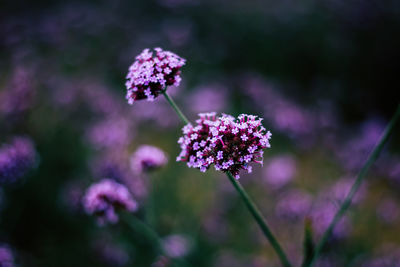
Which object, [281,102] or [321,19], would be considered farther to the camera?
[321,19]

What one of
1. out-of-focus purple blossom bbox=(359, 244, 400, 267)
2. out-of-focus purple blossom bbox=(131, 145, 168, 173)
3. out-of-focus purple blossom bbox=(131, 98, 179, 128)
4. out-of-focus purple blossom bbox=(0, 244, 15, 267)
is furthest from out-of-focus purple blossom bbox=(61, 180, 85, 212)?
out-of-focus purple blossom bbox=(359, 244, 400, 267)

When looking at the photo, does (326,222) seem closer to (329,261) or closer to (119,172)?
(329,261)

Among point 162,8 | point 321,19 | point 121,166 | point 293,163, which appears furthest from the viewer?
point 162,8

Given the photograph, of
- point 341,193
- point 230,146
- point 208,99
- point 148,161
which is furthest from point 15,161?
point 341,193

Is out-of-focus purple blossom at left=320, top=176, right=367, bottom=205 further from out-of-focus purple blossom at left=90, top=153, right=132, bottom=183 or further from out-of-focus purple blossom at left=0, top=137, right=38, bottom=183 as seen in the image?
out-of-focus purple blossom at left=0, top=137, right=38, bottom=183

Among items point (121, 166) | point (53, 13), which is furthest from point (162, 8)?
point (121, 166)

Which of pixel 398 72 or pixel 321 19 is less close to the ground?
pixel 321 19

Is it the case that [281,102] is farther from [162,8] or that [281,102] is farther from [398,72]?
[162,8]

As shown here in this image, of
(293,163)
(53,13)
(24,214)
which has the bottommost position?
(293,163)
